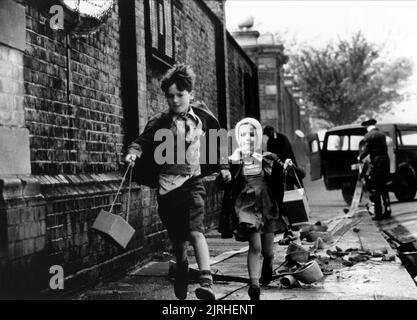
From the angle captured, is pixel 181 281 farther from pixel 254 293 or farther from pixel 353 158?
pixel 353 158

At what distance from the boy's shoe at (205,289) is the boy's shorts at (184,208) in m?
0.37

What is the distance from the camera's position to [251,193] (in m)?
5.52

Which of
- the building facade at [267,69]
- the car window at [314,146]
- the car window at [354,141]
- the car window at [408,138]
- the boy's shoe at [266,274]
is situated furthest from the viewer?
the building facade at [267,69]

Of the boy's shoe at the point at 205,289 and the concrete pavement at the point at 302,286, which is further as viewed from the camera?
the concrete pavement at the point at 302,286

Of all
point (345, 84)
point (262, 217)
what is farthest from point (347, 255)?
A: point (345, 84)

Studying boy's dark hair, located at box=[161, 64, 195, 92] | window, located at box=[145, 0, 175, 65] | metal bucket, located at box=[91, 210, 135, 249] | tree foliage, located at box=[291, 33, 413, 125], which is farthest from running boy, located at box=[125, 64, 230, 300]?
tree foliage, located at box=[291, 33, 413, 125]

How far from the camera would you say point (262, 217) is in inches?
218

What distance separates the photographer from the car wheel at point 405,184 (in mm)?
16375

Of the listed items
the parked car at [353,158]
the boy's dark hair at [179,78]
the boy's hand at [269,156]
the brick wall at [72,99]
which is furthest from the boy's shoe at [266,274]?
the parked car at [353,158]

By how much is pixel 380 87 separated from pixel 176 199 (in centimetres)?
2458

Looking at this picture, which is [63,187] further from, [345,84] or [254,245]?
[345,84]

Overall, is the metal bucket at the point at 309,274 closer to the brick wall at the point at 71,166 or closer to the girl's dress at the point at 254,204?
the girl's dress at the point at 254,204

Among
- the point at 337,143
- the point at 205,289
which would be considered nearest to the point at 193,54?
the point at 205,289
